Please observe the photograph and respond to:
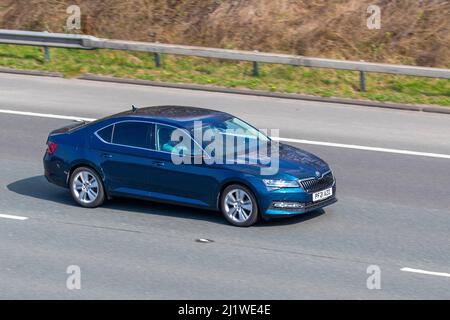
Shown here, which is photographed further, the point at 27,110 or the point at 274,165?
the point at 27,110

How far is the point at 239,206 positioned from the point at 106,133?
2.57 m

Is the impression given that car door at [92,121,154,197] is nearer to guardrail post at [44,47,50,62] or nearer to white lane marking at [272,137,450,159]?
white lane marking at [272,137,450,159]

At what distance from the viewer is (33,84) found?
2436cm

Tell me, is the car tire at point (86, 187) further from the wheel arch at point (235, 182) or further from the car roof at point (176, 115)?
the wheel arch at point (235, 182)

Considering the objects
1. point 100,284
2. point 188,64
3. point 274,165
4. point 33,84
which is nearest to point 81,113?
point 33,84

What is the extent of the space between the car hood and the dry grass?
34.4 feet

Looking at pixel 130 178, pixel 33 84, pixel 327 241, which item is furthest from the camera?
pixel 33 84

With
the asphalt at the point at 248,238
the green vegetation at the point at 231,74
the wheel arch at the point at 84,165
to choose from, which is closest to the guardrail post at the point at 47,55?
the green vegetation at the point at 231,74

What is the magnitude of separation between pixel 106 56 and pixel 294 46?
194 inches

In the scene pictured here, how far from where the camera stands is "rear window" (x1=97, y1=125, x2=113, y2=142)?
15.7 m

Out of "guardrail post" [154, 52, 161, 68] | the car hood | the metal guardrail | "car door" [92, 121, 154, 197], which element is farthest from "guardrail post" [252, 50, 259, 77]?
"car door" [92, 121, 154, 197]

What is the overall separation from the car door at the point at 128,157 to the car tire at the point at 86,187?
19cm

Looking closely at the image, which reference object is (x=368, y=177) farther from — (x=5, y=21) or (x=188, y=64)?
(x=5, y=21)

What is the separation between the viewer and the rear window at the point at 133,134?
15.4 metres
